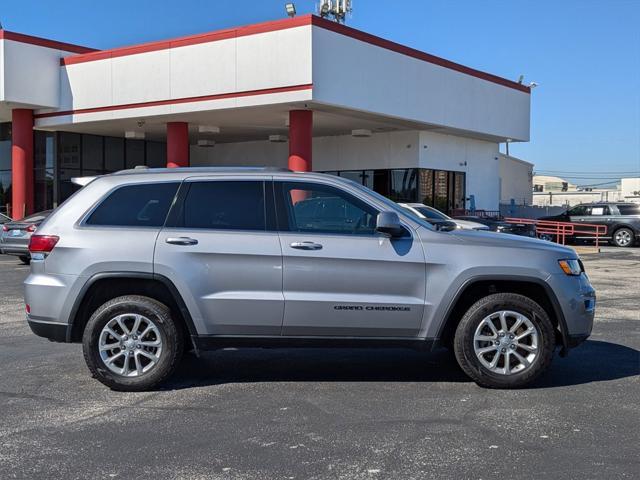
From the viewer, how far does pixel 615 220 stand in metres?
27.1

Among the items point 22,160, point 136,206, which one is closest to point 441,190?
point 22,160

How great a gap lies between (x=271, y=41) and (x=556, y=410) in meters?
16.7

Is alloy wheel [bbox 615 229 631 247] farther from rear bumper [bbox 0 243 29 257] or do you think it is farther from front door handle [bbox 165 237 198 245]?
front door handle [bbox 165 237 198 245]

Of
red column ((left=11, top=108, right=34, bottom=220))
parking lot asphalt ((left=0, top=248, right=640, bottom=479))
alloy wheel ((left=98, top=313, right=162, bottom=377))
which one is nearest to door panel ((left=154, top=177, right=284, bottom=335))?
alloy wheel ((left=98, top=313, right=162, bottom=377))

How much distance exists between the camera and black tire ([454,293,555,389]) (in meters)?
5.96

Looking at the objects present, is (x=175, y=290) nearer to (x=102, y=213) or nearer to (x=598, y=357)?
(x=102, y=213)

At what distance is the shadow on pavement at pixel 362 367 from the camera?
649cm

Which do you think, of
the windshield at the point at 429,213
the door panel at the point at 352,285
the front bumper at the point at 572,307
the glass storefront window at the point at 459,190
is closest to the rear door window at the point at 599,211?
the glass storefront window at the point at 459,190

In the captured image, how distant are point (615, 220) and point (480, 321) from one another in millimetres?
23498

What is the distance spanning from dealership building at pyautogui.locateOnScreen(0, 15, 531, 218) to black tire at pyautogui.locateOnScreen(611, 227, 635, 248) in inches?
244

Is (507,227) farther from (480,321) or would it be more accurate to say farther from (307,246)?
(307,246)

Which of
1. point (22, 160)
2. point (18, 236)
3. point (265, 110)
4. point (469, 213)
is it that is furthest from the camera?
point (469, 213)

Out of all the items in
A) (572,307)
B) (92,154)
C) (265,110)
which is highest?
(265,110)

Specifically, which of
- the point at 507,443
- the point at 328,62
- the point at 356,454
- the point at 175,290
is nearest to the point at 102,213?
the point at 175,290
